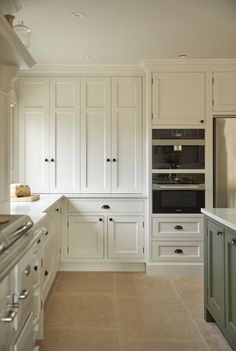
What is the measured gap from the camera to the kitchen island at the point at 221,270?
2.09 meters

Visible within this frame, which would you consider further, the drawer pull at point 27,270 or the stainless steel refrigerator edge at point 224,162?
the stainless steel refrigerator edge at point 224,162

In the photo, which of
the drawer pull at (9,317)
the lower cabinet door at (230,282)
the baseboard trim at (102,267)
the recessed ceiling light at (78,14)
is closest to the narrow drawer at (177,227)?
the baseboard trim at (102,267)

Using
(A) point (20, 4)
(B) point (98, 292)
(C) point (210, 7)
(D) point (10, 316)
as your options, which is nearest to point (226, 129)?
(C) point (210, 7)

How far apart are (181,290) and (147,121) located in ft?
6.10

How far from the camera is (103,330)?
259cm

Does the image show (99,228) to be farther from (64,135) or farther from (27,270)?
(27,270)

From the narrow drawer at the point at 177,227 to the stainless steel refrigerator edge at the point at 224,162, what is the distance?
0.34 metres

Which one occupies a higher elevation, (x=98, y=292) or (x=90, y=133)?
(x=90, y=133)

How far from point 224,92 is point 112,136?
1390 millimetres

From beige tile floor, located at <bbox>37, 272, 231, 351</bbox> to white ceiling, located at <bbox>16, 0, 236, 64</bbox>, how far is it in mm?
2423

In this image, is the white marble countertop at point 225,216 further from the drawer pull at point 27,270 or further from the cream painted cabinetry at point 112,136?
the cream painted cabinetry at point 112,136

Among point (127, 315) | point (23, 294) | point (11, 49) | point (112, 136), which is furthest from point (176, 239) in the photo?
point (11, 49)

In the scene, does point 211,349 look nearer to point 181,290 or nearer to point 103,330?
point 103,330

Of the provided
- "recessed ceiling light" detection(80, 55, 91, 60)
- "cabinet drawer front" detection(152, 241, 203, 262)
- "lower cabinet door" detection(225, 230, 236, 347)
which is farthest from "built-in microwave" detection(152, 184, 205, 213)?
"lower cabinet door" detection(225, 230, 236, 347)
